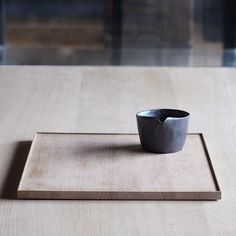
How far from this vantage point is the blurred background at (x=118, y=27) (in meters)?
3.31

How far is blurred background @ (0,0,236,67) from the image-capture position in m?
3.31

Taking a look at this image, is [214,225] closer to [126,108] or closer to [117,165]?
[117,165]

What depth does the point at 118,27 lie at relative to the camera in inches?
133

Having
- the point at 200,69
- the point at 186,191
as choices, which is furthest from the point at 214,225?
the point at 200,69

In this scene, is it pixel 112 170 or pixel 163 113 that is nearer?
pixel 112 170

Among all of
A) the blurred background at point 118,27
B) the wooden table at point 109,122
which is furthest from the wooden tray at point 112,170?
the blurred background at point 118,27

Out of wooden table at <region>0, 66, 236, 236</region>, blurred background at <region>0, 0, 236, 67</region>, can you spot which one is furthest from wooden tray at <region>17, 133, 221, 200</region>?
blurred background at <region>0, 0, 236, 67</region>

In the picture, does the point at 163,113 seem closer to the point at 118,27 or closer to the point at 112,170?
the point at 112,170

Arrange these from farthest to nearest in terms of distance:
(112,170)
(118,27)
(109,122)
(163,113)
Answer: (118,27) → (109,122) → (163,113) → (112,170)

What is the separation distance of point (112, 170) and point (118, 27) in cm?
253

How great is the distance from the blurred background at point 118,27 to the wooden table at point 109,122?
1673 mm

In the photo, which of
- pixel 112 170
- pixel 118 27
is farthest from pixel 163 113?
pixel 118 27

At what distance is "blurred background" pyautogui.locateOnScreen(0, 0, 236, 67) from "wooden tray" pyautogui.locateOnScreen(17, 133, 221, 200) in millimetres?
2267

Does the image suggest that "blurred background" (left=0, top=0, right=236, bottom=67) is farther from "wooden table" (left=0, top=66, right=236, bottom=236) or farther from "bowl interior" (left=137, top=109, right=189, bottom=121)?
"bowl interior" (left=137, top=109, right=189, bottom=121)
